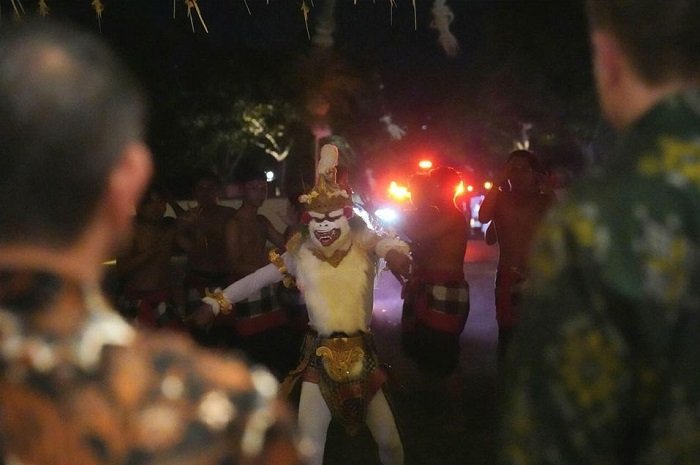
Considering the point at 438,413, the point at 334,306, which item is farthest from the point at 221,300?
the point at 438,413

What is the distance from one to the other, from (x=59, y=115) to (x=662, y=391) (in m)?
0.88

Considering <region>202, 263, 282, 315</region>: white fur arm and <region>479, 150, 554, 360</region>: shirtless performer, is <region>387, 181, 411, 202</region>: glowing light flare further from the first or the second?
<region>202, 263, 282, 315</region>: white fur arm

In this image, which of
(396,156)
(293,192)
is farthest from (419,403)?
(396,156)

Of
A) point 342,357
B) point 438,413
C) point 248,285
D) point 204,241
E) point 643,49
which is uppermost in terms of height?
point 643,49

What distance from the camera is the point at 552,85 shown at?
57.3ft

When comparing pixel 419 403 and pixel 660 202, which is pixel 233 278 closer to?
pixel 419 403

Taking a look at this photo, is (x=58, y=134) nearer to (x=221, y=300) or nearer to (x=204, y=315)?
(x=204, y=315)

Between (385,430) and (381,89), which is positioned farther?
(381,89)

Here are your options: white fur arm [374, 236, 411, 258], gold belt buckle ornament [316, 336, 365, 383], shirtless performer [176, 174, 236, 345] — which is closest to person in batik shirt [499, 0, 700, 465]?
gold belt buckle ornament [316, 336, 365, 383]

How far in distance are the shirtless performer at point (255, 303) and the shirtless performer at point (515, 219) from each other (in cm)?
179

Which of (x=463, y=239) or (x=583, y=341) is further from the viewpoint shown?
(x=463, y=239)

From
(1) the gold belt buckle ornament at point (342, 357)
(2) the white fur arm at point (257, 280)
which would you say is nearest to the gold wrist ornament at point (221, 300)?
(2) the white fur arm at point (257, 280)

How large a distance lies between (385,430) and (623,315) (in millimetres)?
2880

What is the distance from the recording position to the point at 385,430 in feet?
12.6
